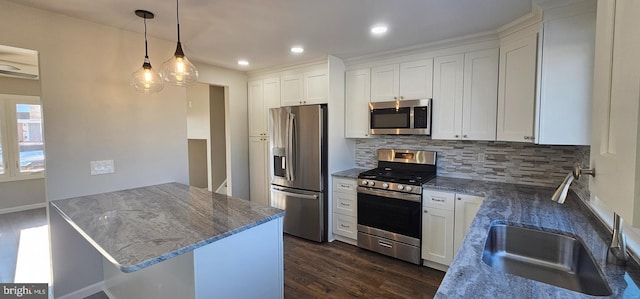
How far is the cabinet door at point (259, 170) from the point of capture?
4238mm

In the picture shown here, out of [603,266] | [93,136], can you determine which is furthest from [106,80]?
[603,266]

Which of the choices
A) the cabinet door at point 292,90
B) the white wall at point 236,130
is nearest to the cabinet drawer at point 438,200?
the cabinet door at point 292,90

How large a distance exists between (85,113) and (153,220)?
4.50ft

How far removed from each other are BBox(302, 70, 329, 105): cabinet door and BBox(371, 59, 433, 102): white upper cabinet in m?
0.61

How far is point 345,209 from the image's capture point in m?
3.46

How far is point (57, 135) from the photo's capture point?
2.18 meters

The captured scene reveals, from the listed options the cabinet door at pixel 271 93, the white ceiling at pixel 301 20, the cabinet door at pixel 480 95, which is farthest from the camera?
the cabinet door at pixel 271 93

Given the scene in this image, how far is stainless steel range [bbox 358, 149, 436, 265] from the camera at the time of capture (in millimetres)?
2869

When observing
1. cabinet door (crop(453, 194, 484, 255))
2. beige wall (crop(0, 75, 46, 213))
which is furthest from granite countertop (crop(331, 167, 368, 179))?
beige wall (crop(0, 75, 46, 213))

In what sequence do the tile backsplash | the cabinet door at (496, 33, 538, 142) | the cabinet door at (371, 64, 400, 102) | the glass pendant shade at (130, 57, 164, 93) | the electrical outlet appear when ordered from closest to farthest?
1. the glass pendant shade at (130, 57, 164, 93)
2. the cabinet door at (496, 33, 538, 142)
3. the electrical outlet
4. the tile backsplash
5. the cabinet door at (371, 64, 400, 102)

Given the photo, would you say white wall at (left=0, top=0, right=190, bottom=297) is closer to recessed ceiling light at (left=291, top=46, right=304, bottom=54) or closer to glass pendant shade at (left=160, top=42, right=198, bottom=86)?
glass pendant shade at (left=160, top=42, right=198, bottom=86)

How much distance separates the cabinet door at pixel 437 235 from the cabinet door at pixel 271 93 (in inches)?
99.0

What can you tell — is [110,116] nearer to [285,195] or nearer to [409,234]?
[285,195]

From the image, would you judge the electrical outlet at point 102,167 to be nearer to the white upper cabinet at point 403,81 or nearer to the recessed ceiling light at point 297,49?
the recessed ceiling light at point 297,49
